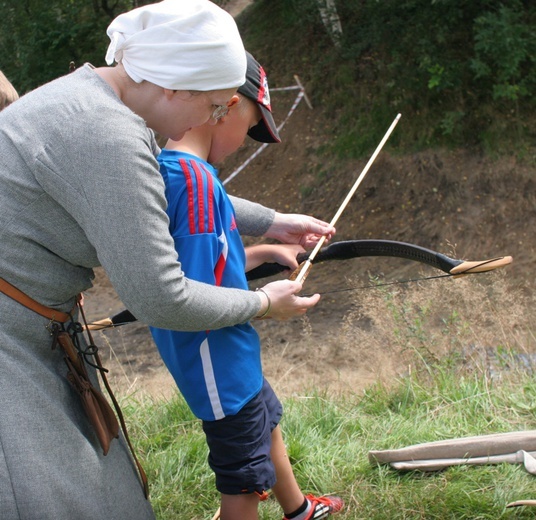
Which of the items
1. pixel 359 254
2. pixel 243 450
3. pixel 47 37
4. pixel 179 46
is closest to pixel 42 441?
pixel 243 450

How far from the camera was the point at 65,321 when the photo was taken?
184cm

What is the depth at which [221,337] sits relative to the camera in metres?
2.12

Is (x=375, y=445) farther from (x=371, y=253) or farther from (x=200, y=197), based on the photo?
(x=200, y=197)

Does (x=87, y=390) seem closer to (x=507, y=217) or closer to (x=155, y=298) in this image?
(x=155, y=298)

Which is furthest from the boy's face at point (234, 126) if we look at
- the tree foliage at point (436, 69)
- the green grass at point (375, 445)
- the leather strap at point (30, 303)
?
the tree foliage at point (436, 69)

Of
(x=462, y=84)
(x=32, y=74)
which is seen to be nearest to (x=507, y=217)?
(x=462, y=84)

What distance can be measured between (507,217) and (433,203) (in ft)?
3.62

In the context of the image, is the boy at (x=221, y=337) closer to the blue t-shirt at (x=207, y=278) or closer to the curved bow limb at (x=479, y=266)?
the blue t-shirt at (x=207, y=278)

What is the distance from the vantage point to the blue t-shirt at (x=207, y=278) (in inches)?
78.2

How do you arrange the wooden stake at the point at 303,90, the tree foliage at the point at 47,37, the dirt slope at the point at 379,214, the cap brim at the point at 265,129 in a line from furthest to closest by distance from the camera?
the tree foliage at the point at 47,37 → the wooden stake at the point at 303,90 → the dirt slope at the point at 379,214 → the cap brim at the point at 265,129

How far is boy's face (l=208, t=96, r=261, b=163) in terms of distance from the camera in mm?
2262

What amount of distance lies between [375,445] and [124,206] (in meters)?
1.96

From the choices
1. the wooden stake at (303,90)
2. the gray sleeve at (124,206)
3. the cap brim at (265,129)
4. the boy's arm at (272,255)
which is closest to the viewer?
the gray sleeve at (124,206)

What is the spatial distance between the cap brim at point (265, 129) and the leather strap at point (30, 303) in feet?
2.94
